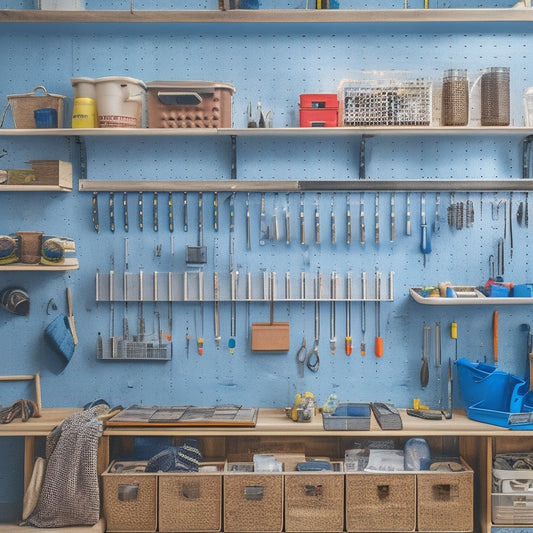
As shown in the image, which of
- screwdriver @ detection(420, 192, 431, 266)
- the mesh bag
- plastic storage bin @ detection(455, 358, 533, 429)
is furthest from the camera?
screwdriver @ detection(420, 192, 431, 266)

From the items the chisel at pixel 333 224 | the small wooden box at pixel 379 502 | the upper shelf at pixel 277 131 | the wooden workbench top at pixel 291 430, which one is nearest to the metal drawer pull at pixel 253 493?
the wooden workbench top at pixel 291 430

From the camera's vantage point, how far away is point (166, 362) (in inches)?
158

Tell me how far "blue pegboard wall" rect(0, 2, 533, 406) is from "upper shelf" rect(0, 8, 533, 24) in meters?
0.13

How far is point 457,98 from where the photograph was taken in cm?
369

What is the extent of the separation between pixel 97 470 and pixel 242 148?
200 cm

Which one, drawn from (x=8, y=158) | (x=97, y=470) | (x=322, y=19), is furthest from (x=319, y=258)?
(x=8, y=158)

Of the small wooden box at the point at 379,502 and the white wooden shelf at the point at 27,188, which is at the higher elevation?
the white wooden shelf at the point at 27,188

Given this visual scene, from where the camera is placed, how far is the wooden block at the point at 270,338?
3936 mm

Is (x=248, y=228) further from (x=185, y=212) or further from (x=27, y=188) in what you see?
(x=27, y=188)

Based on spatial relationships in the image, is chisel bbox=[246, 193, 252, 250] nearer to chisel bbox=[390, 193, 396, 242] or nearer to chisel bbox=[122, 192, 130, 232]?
chisel bbox=[122, 192, 130, 232]

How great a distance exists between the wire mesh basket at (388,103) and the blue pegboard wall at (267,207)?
0.26 metres

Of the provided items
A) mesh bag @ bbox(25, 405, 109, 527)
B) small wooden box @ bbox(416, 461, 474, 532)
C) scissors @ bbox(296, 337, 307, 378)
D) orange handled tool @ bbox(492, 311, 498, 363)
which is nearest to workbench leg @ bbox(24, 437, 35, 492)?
mesh bag @ bbox(25, 405, 109, 527)

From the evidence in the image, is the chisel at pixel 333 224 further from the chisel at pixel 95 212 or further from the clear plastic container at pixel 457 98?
the chisel at pixel 95 212

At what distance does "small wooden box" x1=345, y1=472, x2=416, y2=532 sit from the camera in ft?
11.4
